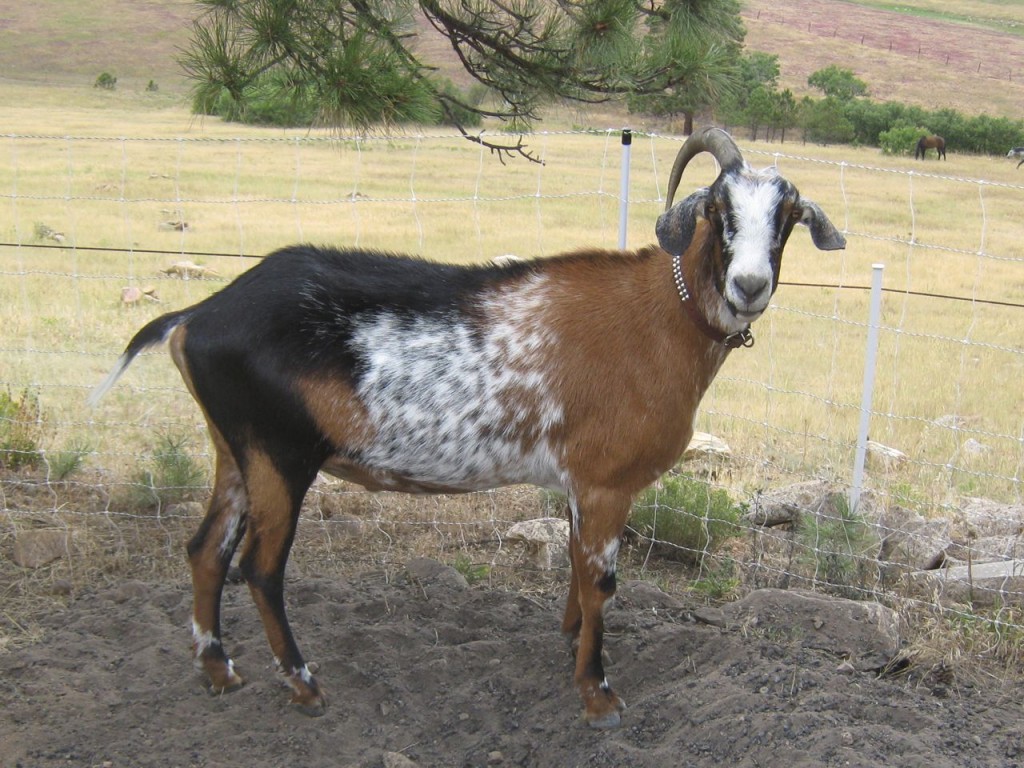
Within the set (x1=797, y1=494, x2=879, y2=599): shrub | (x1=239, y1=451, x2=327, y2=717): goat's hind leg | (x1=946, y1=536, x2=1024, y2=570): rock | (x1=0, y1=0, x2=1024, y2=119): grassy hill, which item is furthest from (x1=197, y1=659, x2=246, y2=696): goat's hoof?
(x1=0, y1=0, x2=1024, y2=119): grassy hill

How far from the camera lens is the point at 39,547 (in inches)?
239

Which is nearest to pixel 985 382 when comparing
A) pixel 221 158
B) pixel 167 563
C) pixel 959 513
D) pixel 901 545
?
pixel 959 513

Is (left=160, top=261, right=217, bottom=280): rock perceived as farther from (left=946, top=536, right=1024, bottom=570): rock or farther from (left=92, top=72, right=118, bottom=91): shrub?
(left=92, top=72, right=118, bottom=91): shrub

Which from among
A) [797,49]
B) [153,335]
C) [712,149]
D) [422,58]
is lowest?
[153,335]

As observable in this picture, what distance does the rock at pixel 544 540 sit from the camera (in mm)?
6293

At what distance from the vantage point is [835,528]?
6.02 m

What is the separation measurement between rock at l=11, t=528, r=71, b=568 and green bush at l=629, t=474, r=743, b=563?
3.22 meters

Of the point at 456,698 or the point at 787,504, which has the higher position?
the point at 787,504

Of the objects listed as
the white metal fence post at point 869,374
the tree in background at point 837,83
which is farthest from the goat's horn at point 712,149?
the tree in background at point 837,83

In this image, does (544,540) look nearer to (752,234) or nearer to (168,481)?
(168,481)

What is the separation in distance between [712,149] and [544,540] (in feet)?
8.55

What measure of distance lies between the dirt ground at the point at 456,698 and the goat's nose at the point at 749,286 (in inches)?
67.9

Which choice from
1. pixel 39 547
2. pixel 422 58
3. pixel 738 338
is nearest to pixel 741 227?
pixel 738 338

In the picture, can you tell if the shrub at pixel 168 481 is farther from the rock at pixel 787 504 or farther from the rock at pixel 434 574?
the rock at pixel 787 504
